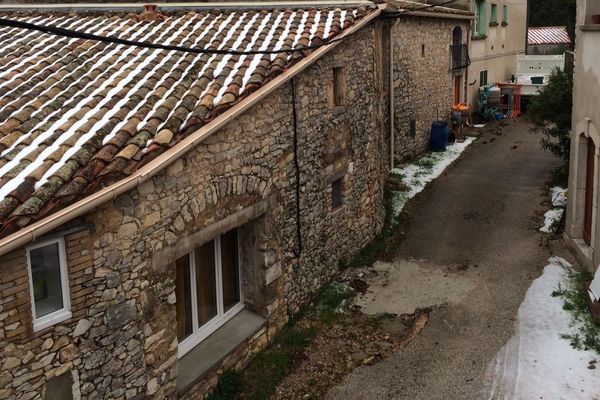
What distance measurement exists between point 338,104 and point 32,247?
625 centimetres

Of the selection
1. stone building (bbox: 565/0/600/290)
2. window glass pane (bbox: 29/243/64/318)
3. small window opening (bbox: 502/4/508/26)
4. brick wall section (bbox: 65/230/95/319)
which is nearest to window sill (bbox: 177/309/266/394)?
brick wall section (bbox: 65/230/95/319)

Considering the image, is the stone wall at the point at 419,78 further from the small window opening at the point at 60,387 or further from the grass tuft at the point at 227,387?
the small window opening at the point at 60,387

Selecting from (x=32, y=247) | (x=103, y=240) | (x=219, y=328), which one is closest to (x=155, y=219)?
(x=103, y=240)

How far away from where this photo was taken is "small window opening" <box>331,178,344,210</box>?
34.8 ft

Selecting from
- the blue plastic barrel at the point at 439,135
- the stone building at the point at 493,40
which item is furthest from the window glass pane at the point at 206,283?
the stone building at the point at 493,40

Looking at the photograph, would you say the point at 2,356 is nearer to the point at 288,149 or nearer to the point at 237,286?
the point at 237,286

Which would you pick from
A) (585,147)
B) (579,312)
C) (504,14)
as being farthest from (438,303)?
(504,14)

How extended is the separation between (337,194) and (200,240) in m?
4.22

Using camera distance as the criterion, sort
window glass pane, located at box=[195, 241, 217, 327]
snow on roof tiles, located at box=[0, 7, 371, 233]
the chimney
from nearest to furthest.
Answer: snow on roof tiles, located at box=[0, 7, 371, 233] → window glass pane, located at box=[195, 241, 217, 327] → the chimney

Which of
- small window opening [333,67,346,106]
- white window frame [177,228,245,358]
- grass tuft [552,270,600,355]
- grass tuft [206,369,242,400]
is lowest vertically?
grass tuft [206,369,242,400]

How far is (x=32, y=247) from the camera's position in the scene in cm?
512

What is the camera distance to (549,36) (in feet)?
119

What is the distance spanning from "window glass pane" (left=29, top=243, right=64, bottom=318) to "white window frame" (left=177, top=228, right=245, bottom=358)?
202cm

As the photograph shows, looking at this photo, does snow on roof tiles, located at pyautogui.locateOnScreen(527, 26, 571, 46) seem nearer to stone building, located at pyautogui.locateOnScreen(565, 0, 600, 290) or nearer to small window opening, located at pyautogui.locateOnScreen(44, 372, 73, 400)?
stone building, located at pyautogui.locateOnScreen(565, 0, 600, 290)
